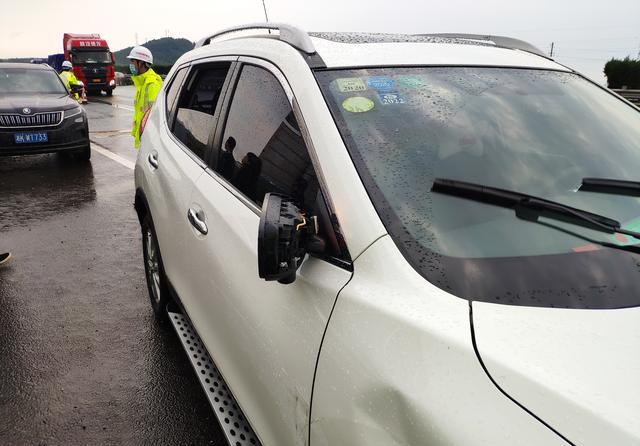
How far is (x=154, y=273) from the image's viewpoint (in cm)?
347

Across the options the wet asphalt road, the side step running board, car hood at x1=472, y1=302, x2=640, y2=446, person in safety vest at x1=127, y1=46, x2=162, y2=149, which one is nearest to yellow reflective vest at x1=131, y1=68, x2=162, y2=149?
person in safety vest at x1=127, y1=46, x2=162, y2=149

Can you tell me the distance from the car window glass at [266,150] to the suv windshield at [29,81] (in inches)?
345

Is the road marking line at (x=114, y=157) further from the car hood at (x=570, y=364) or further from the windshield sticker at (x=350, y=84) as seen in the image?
the car hood at (x=570, y=364)

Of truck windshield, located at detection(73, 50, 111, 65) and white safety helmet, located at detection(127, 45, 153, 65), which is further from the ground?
white safety helmet, located at detection(127, 45, 153, 65)

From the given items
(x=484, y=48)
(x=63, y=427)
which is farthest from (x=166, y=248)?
(x=484, y=48)

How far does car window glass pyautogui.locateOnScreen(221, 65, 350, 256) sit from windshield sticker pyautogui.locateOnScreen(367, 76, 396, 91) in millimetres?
309

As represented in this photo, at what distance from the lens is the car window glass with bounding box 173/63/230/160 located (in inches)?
98.1

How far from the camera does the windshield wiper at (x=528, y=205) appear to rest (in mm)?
1431

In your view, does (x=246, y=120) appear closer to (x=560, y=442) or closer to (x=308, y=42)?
(x=308, y=42)

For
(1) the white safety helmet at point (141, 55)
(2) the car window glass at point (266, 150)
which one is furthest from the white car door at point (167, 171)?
(1) the white safety helmet at point (141, 55)

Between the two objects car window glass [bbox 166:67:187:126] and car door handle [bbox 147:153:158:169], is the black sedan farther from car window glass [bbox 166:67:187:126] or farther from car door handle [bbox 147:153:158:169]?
car door handle [bbox 147:153:158:169]

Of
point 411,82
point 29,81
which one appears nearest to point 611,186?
point 411,82

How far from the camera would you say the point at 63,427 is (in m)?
2.50

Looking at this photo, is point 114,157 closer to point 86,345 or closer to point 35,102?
point 35,102
